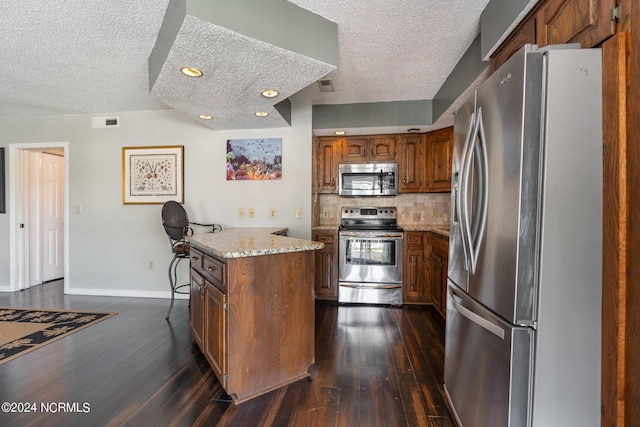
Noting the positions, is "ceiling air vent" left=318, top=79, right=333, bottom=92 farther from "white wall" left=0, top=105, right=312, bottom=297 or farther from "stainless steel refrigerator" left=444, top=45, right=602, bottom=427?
"stainless steel refrigerator" left=444, top=45, right=602, bottom=427

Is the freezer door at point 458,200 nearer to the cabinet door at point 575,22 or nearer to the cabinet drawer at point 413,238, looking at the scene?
Result: the cabinet door at point 575,22

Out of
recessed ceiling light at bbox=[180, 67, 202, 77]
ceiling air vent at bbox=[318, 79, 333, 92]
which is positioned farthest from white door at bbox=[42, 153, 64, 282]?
ceiling air vent at bbox=[318, 79, 333, 92]

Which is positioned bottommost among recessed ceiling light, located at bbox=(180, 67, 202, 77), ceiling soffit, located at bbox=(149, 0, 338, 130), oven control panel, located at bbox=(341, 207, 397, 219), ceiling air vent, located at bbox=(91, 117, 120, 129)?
oven control panel, located at bbox=(341, 207, 397, 219)

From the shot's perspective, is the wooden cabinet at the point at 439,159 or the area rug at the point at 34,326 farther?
the wooden cabinet at the point at 439,159

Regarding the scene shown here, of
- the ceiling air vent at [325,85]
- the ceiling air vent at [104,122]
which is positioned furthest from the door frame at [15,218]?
the ceiling air vent at [325,85]

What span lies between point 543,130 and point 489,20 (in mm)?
1074

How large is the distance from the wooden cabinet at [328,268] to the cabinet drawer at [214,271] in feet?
5.56

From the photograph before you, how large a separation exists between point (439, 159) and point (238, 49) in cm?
270

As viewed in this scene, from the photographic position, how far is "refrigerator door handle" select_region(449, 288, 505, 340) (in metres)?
1.15

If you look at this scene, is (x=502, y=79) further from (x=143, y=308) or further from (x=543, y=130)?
(x=143, y=308)

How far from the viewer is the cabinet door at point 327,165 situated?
3.81m

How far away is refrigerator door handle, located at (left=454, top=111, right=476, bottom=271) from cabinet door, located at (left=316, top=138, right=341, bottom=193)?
92.7 inches

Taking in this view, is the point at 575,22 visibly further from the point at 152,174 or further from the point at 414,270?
the point at 152,174

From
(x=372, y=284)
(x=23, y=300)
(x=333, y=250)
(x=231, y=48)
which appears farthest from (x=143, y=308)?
(x=231, y=48)
